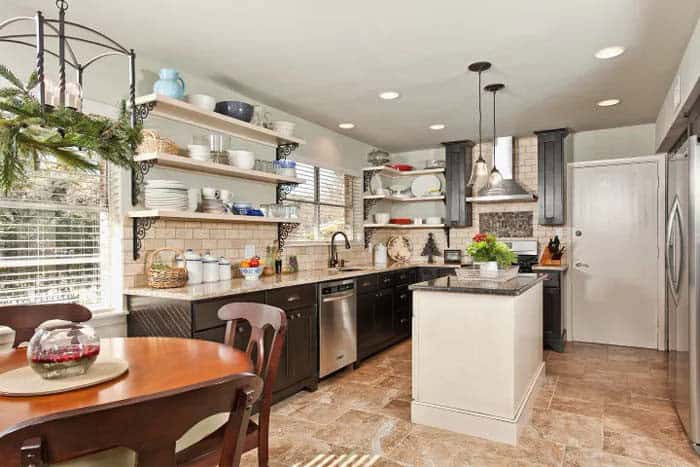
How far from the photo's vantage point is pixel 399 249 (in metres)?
6.29

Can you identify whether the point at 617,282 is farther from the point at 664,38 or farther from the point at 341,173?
the point at 341,173

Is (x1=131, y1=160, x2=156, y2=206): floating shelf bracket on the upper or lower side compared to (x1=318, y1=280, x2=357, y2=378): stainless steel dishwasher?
upper

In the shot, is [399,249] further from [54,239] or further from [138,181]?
[54,239]

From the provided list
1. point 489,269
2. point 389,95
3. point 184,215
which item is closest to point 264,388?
point 184,215

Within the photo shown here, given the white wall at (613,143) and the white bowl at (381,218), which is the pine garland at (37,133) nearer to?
the white bowl at (381,218)

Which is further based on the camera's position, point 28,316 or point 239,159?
point 239,159

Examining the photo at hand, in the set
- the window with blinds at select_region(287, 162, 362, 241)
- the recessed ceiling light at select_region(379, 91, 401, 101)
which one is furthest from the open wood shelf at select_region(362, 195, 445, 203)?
the recessed ceiling light at select_region(379, 91, 401, 101)

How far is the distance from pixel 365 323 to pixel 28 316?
2.90m

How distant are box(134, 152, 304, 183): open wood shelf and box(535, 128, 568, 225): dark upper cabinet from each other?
3.01 m

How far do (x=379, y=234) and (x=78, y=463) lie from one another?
5274 mm

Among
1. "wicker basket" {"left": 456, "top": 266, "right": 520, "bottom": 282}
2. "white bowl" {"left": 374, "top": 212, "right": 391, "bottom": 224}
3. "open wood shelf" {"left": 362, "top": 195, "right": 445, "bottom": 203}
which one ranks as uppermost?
"open wood shelf" {"left": 362, "top": 195, "right": 445, "bottom": 203}

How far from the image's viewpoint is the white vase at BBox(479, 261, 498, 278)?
340cm

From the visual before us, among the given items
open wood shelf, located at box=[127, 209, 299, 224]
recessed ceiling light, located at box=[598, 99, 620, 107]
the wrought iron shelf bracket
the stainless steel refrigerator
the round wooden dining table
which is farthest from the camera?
the wrought iron shelf bracket

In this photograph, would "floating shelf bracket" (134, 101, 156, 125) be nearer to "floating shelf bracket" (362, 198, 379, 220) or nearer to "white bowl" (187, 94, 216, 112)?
"white bowl" (187, 94, 216, 112)
